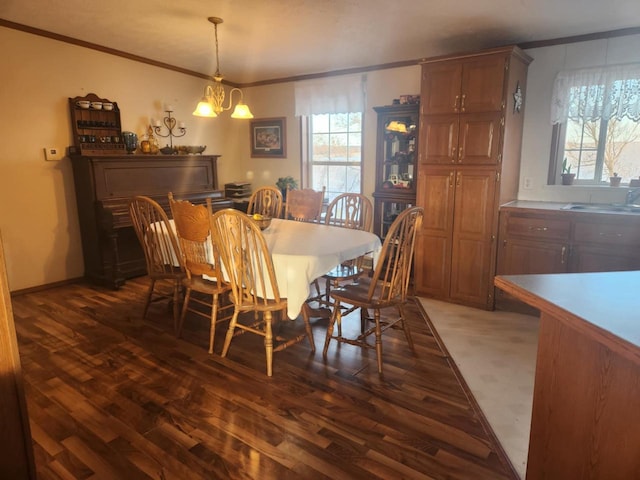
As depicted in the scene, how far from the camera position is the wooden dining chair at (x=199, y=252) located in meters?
2.58

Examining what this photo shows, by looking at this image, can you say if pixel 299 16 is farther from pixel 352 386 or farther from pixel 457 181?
pixel 352 386

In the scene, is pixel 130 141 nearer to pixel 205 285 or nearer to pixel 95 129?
pixel 95 129

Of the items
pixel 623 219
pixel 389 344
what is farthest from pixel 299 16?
pixel 623 219

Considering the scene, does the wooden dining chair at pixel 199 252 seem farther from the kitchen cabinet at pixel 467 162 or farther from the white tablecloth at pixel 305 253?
the kitchen cabinet at pixel 467 162

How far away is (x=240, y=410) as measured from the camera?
6.88 feet

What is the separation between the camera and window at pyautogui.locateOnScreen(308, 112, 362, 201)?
194 inches

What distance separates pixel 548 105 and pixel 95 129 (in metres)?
4.29

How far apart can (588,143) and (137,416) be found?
3975 millimetres

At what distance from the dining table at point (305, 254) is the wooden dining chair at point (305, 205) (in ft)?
2.26

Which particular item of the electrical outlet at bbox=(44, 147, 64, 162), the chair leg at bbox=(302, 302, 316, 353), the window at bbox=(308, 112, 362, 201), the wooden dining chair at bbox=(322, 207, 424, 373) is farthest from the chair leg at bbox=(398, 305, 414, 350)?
the electrical outlet at bbox=(44, 147, 64, 162)

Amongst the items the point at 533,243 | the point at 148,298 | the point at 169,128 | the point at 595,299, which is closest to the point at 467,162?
the point at 533,243

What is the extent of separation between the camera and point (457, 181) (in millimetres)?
3500

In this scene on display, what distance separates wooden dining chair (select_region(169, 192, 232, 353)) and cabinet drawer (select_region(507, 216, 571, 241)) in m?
2.34

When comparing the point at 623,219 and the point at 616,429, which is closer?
the point at 616,429
